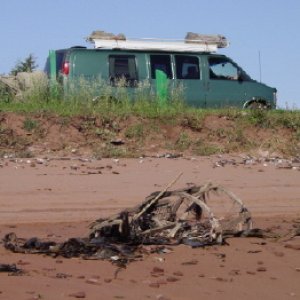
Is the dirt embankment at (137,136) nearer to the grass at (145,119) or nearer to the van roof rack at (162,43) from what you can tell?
the grass at (145,119)

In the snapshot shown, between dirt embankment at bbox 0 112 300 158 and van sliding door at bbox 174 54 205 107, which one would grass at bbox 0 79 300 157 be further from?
van sliding door at bbox 174 54 205 107

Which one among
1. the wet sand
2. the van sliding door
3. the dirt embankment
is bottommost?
the wet sand

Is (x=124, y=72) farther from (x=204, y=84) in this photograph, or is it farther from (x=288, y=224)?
(x=288, y=224)

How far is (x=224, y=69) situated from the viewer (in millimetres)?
16625

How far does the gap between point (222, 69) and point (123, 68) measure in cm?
209

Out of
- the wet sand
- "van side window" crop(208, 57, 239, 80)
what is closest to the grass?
the wet sand

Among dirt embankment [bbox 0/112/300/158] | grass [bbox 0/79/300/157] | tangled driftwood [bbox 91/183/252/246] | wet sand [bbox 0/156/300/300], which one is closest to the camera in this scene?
wet sand [bbox 0/156/300/300]

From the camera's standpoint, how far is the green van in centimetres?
1561

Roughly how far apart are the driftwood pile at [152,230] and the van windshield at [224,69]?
9.29m

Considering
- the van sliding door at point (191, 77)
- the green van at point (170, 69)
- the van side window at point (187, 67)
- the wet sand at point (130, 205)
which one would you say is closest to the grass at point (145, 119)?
the green van at point (170, 69)

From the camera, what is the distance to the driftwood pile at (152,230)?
625cm

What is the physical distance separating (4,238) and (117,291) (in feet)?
4.96

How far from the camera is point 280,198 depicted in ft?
32.1

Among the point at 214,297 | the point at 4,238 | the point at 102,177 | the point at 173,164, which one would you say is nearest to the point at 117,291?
the point at 214,297
